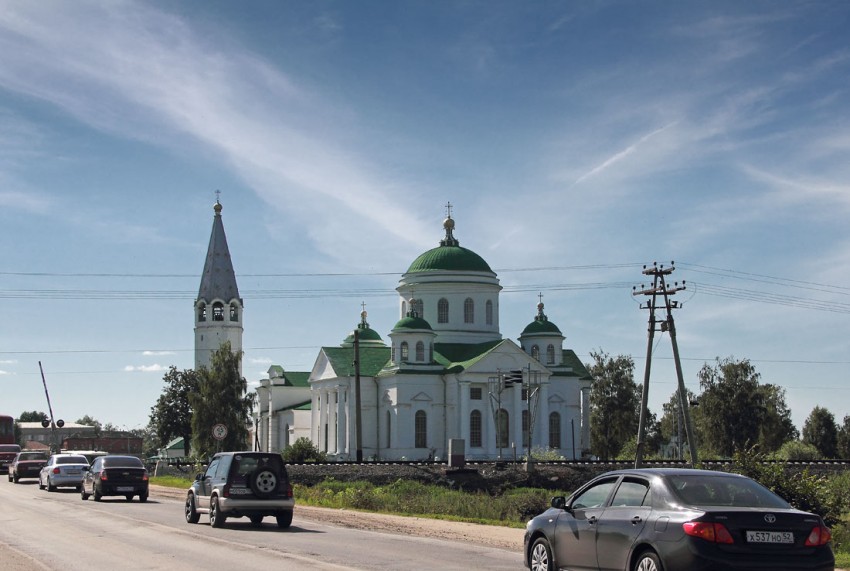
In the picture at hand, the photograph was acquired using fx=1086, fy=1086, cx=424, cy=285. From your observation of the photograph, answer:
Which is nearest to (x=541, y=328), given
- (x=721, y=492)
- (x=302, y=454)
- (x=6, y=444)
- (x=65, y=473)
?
(x=302, y=454)

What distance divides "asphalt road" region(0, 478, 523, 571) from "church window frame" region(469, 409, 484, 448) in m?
52.9

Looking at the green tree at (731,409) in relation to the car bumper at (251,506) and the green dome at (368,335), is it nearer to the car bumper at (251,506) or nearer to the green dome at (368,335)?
the green dome at (368,335)

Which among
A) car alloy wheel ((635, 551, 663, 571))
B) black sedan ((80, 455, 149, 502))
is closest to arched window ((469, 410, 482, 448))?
black sedan ((80, 455, 149, 502))

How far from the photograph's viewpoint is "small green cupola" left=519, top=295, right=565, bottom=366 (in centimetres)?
8681

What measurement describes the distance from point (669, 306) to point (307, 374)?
5632 centimetres

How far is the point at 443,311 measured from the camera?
284ft

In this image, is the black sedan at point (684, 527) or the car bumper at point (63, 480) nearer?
the black sedan at point (684, 527)

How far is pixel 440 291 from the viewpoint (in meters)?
86.7

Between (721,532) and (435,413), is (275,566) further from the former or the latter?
(435,413)

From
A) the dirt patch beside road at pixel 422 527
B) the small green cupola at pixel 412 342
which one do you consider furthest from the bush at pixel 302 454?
the dirt patch beside road at pixel 422 527

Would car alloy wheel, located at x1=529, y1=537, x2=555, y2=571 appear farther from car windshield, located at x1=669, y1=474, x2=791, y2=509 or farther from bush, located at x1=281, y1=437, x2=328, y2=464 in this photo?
bush, located at x1=281, y1=437, x2=328, y2=464

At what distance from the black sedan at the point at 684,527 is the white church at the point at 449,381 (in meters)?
59.6

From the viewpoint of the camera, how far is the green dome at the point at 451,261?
86.7 m

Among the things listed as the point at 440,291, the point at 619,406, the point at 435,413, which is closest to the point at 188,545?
the point at 435,413
